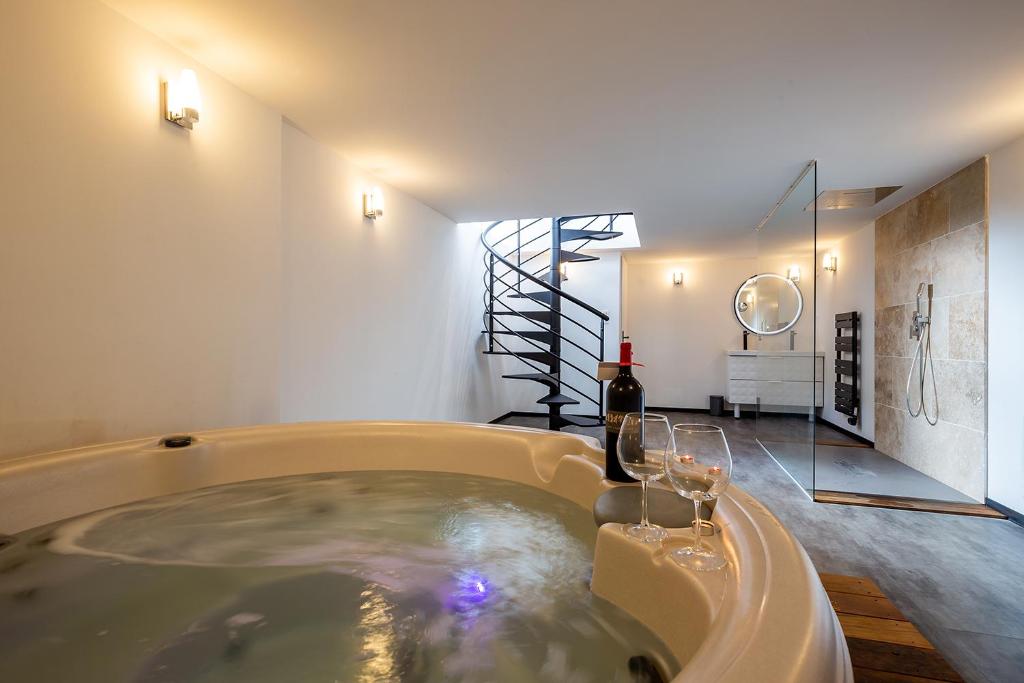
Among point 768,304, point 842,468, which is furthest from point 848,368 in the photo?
point 842,468

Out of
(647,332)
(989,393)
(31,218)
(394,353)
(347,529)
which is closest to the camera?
(347,529)

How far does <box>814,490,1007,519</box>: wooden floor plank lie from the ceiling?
198cm

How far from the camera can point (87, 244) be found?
1.57m

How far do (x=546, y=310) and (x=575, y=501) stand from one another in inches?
167

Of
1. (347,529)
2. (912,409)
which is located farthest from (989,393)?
(347,529)

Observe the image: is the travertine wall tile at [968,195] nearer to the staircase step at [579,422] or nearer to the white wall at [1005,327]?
the white wall at [1005,327]

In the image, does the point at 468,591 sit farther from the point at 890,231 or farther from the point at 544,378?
the point at 890,231

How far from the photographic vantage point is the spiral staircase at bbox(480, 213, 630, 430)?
190 inches

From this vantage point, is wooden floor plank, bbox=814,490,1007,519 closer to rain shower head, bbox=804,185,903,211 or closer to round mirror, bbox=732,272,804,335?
round mirror, bbox=732,272,804,335

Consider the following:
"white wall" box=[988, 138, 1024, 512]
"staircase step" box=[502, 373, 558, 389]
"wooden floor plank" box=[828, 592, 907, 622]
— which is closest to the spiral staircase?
"staircase step" box=[502, 373, 558, 389]

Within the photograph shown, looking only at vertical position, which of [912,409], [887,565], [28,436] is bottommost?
[887,565]

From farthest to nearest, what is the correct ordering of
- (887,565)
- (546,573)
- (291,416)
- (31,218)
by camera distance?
1. (291,416)
2. (887,565)
3. (31,218)
4. (546,573)

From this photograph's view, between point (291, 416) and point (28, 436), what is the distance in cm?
118

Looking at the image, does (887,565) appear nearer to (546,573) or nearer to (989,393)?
(989,393)
